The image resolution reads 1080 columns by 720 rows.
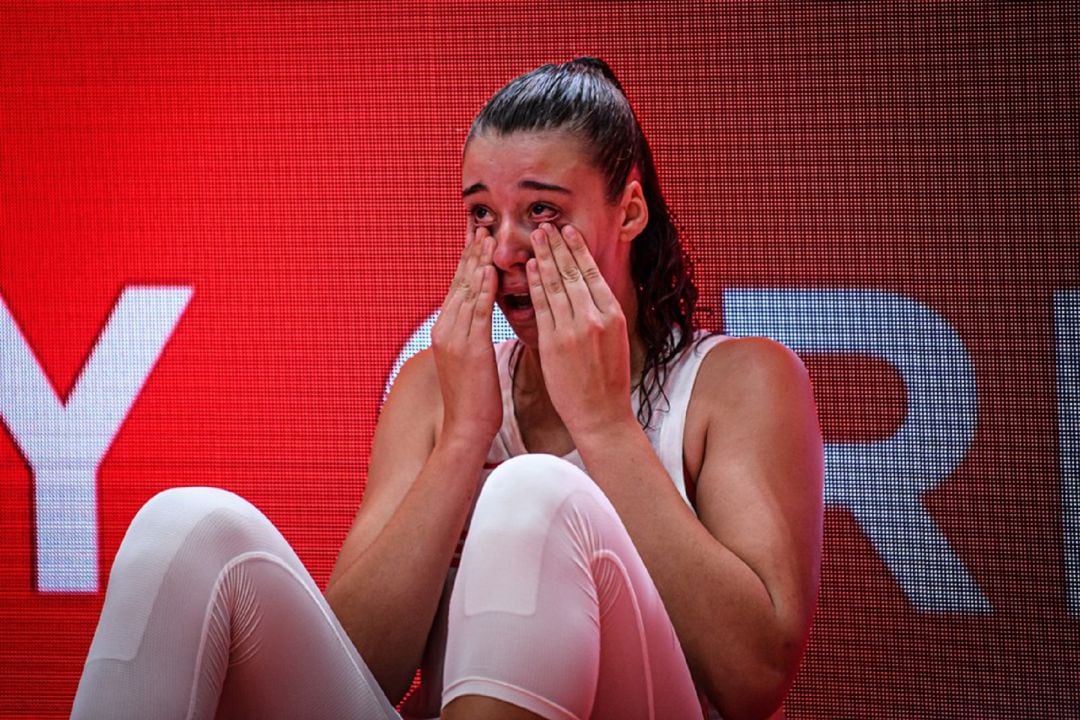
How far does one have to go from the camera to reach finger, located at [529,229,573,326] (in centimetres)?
136

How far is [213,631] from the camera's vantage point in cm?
106

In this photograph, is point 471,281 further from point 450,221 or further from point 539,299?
point 450,221

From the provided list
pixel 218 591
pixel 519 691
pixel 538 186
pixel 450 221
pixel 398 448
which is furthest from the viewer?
pixel 450 221

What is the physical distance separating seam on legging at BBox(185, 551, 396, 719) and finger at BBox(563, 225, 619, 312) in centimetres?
43

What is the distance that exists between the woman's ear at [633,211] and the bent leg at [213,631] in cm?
55

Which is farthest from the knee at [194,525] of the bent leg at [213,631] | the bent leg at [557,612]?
the bent leg at [557,612]

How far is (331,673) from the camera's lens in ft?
3.70

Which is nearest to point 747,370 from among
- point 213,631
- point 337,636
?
point 337,636

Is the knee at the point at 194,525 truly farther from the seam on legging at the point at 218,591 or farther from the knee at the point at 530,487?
the knee at the point at 530,487

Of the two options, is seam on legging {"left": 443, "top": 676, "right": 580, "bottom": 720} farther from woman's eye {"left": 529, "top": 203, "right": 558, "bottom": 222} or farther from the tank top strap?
woman's eye {"left": 529, "top": 203, "right": 558, "bottom": 222}

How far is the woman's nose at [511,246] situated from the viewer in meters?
1.40

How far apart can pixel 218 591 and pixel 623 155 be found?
2.15 ft

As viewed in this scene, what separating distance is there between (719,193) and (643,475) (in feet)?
2.71

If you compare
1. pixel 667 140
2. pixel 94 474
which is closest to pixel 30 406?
pixel 94 474
